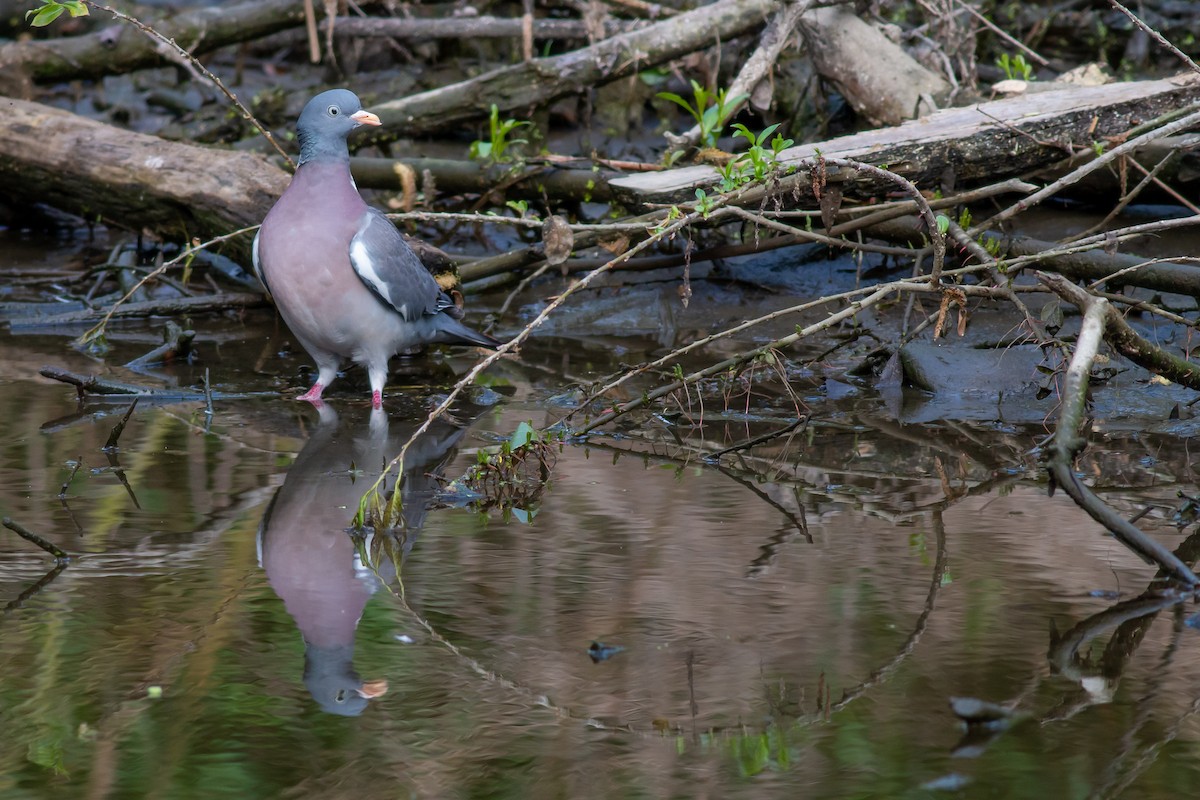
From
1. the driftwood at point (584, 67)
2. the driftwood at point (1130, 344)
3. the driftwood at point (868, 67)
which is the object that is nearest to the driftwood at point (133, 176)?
the driftwood at point (584, 67)

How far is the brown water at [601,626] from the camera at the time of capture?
7.89ft

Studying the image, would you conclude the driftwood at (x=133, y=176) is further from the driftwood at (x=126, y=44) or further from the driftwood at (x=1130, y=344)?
the driftwood at (x=1130, y=344)

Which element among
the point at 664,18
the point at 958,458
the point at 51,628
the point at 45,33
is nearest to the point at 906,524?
the point at 958,458

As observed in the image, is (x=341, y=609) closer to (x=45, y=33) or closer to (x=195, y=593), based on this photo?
(x=195, y=593)

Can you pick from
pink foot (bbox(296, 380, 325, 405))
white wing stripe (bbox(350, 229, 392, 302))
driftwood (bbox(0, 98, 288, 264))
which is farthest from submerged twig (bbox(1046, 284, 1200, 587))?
driftwood (bbox(0, 98, 288, 264))

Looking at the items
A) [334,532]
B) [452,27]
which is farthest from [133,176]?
[334,532]

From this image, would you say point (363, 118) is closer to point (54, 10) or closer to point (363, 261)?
point (363, 261)

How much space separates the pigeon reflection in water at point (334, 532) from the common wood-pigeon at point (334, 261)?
31 cm

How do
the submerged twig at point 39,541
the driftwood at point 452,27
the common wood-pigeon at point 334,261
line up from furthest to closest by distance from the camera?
the driftwood at point 452,27
the common wood-pigeon at point 334,261
the submerged twig at point 39,541

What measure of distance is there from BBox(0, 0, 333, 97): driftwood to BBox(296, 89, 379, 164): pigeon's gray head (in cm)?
327

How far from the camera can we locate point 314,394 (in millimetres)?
5430

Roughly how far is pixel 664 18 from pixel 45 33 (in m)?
5.43

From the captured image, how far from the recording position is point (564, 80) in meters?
7.37

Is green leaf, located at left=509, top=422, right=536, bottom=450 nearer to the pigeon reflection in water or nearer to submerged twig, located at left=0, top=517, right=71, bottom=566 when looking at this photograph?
the pigeon reflection in water
